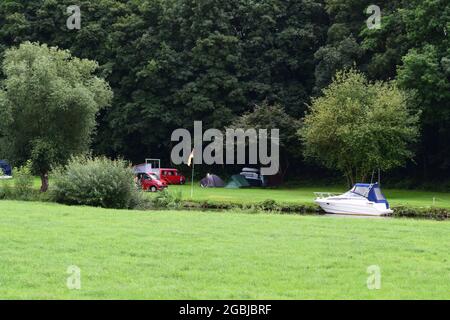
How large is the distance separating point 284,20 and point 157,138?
15.5 metres

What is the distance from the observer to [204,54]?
58344mm

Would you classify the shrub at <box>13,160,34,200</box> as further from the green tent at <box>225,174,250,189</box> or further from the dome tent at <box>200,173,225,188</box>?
the green tent at <box>225,174,250,189</box>

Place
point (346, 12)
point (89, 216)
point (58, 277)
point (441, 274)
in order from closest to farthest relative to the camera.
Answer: point (58, 277), point (441, 274), point (89, 216), point (346, 12)

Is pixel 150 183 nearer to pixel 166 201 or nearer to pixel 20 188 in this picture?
pixel 166 201

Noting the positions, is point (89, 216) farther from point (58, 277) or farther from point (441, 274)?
point (441, 274)

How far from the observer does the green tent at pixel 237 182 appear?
177 feet

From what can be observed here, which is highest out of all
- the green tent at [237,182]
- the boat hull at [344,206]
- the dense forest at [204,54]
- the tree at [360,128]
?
the dense forest at [204,54]

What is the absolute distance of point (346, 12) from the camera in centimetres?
5556

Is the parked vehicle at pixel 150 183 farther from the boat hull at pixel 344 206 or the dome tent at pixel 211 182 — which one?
the boat hull at pixel 344 206

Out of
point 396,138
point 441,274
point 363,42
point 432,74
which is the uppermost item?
point 363,42

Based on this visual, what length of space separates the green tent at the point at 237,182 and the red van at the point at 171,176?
4.40 m

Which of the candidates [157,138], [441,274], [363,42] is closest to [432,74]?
[363,42]

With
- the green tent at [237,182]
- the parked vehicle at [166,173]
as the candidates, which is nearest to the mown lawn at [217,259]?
the parked vehicle at [166,173]

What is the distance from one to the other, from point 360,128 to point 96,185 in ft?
59.7
